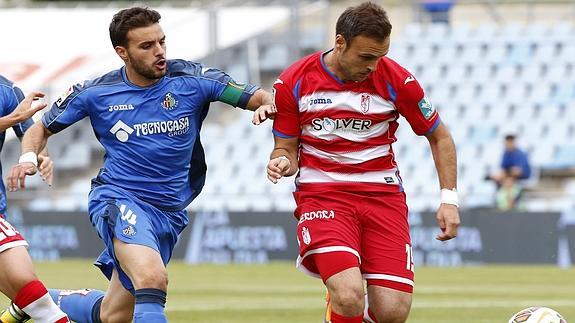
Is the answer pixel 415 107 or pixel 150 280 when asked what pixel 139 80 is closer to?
pixel 150 280

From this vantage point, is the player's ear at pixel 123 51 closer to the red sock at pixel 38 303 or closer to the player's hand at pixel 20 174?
the player's hand at pixel 20 174

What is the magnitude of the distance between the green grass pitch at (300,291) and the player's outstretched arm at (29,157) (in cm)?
385

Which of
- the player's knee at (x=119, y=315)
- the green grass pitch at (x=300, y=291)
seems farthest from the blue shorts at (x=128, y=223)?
the green grass pitch at (x=300, y=291)

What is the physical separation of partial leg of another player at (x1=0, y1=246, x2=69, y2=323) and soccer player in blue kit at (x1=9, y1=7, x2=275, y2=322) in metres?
0.45

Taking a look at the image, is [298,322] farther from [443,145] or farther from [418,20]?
[418,20]

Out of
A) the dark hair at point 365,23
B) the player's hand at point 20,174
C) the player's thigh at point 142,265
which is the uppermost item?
the dark hair at point 365,23

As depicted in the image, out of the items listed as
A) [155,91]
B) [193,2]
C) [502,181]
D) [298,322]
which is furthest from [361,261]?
[193,2]

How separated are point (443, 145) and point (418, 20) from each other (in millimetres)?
20894

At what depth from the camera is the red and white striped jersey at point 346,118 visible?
8.46m

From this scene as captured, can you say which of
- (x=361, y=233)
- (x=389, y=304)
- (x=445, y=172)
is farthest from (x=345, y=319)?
(x=445, y=172)

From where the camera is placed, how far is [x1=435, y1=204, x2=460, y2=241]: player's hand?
8.27 meters

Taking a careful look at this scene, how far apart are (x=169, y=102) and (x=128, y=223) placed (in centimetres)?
86

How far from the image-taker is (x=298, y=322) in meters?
12.3

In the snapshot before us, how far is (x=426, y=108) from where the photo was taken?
856 cm
